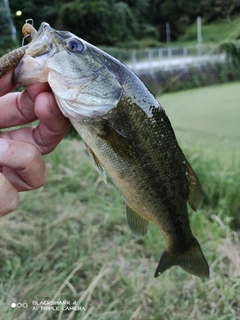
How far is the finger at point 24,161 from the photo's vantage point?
121 centimetres

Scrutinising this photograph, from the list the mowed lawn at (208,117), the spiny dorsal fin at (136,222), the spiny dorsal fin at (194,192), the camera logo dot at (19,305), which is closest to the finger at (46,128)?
the spiny dorsal fin at (136,222)

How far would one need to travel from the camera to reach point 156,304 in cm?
213

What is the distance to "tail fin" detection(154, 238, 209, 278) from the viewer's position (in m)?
1.49

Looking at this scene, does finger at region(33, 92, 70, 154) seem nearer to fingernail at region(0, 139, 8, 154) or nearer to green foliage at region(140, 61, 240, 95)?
fingernail at region(0, 139, 8, 154)

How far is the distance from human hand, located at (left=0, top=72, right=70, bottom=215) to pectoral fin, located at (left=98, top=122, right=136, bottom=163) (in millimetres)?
181

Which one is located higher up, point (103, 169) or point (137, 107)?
point (137, 107)

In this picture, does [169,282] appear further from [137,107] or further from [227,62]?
[227,62]

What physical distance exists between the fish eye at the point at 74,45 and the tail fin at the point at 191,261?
0.92m

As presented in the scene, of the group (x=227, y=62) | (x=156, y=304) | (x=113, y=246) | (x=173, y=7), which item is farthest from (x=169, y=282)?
(x=173, y=7)

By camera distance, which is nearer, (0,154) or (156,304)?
(0,154)

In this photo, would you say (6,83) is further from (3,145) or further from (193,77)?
(193,77)

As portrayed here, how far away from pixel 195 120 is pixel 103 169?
620 centimetres

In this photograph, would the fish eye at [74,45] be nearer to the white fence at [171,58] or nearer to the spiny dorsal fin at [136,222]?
the spiny dorsal fin at [136,222]

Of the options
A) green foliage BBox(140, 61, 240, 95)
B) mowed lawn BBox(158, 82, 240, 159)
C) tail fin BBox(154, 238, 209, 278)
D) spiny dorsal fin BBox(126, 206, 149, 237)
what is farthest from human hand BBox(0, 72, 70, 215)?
green foliage BBox(140, 61, 240, 95)
